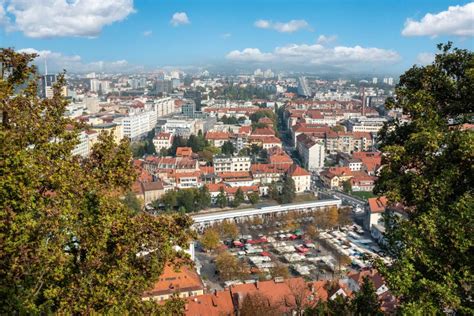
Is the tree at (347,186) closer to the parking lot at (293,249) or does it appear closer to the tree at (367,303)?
the parking lot at (293,249)

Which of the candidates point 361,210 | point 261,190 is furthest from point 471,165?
point 261,190

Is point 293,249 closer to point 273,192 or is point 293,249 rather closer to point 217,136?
point 273,192

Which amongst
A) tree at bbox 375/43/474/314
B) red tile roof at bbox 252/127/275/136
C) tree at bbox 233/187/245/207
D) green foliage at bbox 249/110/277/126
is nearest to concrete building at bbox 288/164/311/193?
tree at bbox 233/187/245/207

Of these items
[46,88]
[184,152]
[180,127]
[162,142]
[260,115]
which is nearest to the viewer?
[46,88]

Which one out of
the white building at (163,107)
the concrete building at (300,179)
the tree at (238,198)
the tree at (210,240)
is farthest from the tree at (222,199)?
the white building at (163,107)

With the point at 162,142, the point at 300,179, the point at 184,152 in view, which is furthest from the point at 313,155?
the point at 162,142

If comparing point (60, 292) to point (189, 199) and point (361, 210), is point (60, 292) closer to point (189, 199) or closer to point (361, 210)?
point (189, 199)
